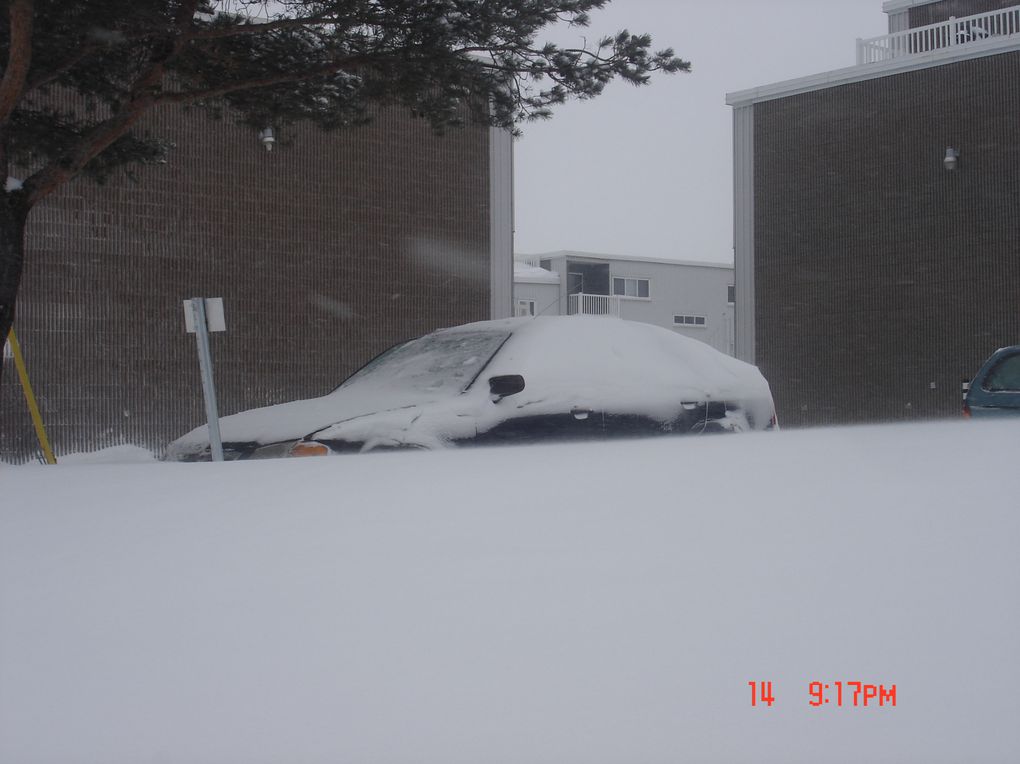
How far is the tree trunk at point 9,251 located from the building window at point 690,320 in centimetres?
3501

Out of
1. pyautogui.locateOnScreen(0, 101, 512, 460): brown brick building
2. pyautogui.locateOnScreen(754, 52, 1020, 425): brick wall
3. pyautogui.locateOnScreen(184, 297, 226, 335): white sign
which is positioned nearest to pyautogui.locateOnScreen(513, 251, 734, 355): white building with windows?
pyautogui.locateOnScreen(754, 52, 1020, 425): brick wall

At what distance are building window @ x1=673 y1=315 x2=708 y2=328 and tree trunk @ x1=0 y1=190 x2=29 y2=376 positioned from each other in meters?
35.0

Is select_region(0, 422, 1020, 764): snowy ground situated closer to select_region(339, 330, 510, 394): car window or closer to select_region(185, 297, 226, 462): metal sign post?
select_region(339, 330, 510, 394): car window

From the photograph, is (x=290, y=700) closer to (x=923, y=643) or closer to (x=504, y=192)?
(x=923, y=643)

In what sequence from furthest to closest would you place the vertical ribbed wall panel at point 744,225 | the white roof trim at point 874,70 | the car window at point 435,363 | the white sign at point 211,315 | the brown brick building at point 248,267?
the vertical ribbed wall panel at point 744,225 < the white roof trim at point 874,70 < the brown brick building at point 248,267 < the white sign at point 211,315 < the car window at point 435,363

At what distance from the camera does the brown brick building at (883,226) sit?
20.1 m

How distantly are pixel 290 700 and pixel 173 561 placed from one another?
15.8 inches

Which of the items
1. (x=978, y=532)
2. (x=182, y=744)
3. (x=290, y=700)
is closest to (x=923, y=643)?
(x=978, y=532)

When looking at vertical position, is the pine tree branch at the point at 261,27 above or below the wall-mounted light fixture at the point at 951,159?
below

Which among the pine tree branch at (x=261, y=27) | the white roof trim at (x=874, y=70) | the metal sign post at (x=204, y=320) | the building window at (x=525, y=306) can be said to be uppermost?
the white roof trim at (x=874, y=70)

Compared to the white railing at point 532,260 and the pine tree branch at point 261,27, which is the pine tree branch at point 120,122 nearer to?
the pine tree branch at point 261,27

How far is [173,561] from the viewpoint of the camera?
1.65 metres

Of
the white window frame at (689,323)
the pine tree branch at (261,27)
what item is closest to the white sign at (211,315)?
the pine tree branch at (261,27)

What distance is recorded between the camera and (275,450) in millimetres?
5176
